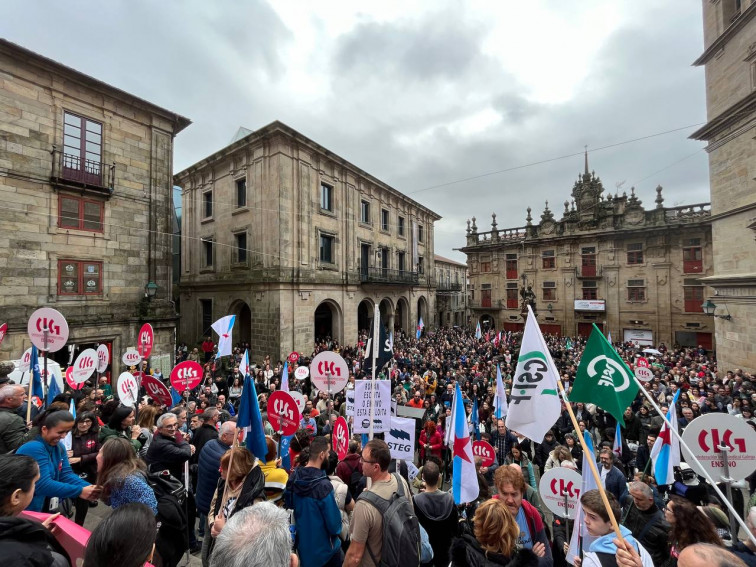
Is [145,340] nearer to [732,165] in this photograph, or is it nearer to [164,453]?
[164,453]

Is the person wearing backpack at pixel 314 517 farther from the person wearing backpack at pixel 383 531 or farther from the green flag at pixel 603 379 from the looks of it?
the green flag at pixel 603 379

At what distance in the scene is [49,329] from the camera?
245 inches

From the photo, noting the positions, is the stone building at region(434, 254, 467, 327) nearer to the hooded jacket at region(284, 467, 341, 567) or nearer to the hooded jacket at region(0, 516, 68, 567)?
the hooded jacket at region(284, 467, 341, 567)

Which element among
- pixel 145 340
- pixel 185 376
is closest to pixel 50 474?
pixel 185 376

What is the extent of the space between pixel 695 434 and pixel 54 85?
18.7 m

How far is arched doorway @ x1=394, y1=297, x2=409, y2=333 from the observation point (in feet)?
98.6

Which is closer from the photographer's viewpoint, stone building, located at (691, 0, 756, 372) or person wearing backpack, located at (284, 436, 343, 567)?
person wearing backpack, located at (284, 436, 343, 567)

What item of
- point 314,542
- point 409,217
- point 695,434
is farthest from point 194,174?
point 695,434

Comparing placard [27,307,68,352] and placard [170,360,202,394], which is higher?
placard [27,307,68,352]

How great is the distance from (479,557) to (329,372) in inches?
175

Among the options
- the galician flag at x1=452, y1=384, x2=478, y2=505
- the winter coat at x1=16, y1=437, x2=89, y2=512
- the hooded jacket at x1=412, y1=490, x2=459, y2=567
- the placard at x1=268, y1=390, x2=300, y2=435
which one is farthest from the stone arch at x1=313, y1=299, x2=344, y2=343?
the hooded jacket at x1=412, y1=490, x2=459, y2=567

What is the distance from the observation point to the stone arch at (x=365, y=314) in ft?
85.0

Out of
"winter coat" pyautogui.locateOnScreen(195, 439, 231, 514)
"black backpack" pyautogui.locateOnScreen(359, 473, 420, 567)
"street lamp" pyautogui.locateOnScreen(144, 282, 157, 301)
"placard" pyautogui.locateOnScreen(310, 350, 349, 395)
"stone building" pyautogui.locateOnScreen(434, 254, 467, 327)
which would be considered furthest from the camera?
"stone building" pyautogui.locateOnScreen(434, 254, 467, 327)

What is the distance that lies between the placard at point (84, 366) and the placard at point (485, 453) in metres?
8.68
